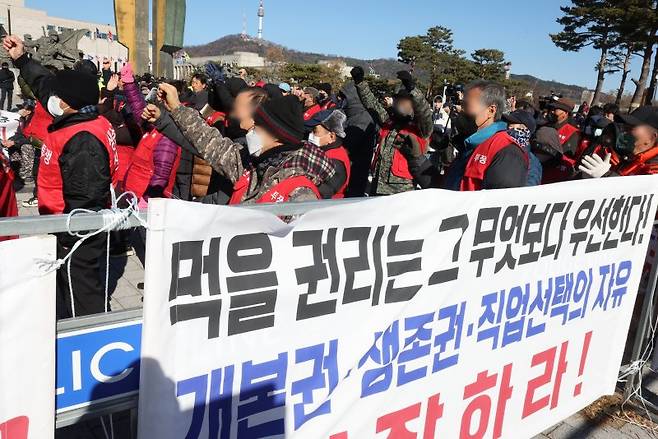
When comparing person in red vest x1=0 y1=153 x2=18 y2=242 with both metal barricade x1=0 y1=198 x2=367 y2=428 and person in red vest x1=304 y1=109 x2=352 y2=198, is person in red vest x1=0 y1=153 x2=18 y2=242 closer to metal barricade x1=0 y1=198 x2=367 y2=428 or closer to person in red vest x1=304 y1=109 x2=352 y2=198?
metal barricade x1=0 y1=198 x2=367 y2=428

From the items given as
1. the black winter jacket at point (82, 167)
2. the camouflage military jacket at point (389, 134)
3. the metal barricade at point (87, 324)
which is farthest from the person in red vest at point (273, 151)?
the camouflage military jacket at point (389, 134)

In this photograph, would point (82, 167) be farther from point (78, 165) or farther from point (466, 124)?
point (466, 124)

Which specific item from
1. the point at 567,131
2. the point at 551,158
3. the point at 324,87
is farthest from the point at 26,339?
the point at 324,87

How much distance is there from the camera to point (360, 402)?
2000 millimetres

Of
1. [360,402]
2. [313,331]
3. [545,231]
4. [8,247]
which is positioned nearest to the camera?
[8,247]

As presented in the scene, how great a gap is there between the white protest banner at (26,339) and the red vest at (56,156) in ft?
7.76

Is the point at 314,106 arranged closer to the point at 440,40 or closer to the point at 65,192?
the point at 65,192

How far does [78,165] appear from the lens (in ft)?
11.1

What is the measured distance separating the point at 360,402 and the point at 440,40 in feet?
204

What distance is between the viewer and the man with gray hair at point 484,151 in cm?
286

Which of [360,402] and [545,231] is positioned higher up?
[545,231]

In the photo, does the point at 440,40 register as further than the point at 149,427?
Yes

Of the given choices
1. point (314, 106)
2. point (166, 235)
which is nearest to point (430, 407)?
point (166, 235)

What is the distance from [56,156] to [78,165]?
0.17 meters
